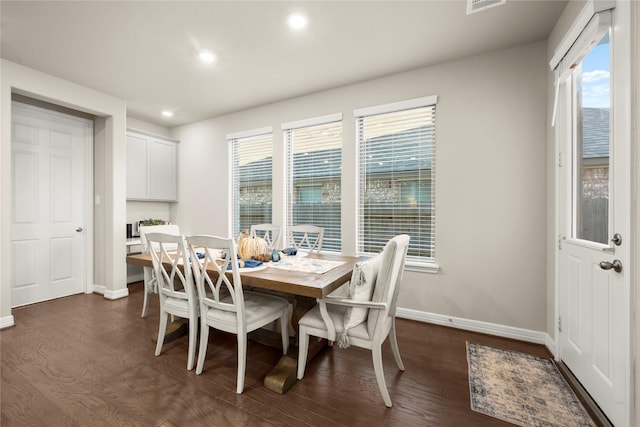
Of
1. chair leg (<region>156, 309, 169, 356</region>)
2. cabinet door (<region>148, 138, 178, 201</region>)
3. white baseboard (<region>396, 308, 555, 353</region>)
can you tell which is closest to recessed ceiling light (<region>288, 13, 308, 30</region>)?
chair leg (<region>156, 309, 169, 356</region>)

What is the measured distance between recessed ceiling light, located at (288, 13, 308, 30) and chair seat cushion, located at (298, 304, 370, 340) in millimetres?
2290

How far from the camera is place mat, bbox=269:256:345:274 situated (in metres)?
2.03

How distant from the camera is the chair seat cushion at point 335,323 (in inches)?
66.7

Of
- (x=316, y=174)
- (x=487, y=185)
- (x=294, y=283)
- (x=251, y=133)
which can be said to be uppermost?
(x=251, y=133)

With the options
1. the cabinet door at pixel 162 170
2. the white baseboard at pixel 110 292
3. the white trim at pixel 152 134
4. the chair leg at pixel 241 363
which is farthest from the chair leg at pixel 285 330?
the white trim at pixel 152 134

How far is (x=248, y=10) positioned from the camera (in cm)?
213

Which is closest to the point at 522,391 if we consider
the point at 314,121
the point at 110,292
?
the point at 314,121

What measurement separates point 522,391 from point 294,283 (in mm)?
1654

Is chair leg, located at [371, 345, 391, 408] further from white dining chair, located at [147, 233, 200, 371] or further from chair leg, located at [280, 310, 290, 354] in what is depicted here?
white dining chair, located at [147, 233, 200, 371]

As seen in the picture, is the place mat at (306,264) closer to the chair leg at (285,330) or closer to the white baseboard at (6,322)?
the chair leg at (285,330)

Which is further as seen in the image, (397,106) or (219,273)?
(397,106)

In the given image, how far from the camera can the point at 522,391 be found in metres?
1.77

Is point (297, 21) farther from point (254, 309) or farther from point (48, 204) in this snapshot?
point (48, 204)

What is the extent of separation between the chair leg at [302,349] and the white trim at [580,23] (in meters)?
2.55
